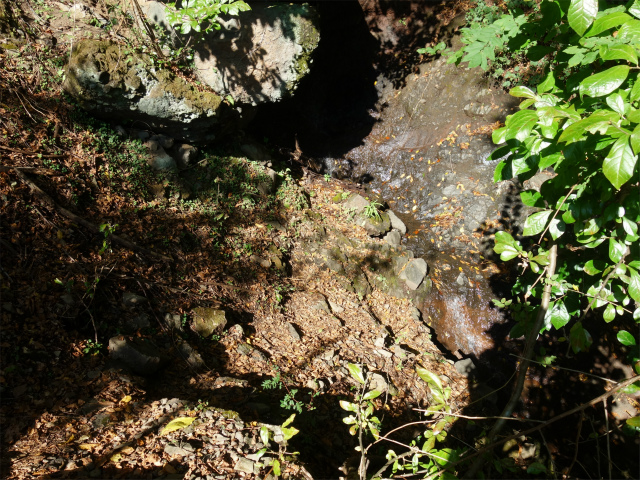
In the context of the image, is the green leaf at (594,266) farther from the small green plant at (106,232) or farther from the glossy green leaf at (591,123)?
the small green plant at (106,232)

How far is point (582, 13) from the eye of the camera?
52.4 inches

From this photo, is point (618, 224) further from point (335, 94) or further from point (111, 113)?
point (335, 94)

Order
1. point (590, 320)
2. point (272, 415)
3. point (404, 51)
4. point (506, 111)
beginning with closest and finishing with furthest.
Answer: point (272, 415)
point (590, 320)
point (506, 111)
point (404, 51)

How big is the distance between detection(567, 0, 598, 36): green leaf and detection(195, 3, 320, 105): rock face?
5901 millimetres

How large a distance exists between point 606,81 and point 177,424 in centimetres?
353

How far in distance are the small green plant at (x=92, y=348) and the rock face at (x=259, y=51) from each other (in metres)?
4.86

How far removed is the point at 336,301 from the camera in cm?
626

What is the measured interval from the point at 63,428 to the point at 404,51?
429 inches

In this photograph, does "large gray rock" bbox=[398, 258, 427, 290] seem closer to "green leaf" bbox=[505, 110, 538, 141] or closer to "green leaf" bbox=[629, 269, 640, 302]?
"green leaf" bbox=[629, 269, 640, 302]

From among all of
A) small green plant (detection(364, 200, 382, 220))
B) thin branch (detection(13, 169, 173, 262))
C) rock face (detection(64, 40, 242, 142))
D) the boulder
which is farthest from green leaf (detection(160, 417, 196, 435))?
small green plant (detection(364, 200, 382, 220))

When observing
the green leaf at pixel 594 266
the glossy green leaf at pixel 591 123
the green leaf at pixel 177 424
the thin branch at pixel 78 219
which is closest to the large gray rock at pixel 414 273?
the thin branch at pixel 78 219

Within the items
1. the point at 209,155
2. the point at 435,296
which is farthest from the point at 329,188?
the point at 435,296

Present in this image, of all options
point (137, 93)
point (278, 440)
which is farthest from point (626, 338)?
point (137, 93)

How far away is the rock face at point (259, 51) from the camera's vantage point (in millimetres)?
6129
